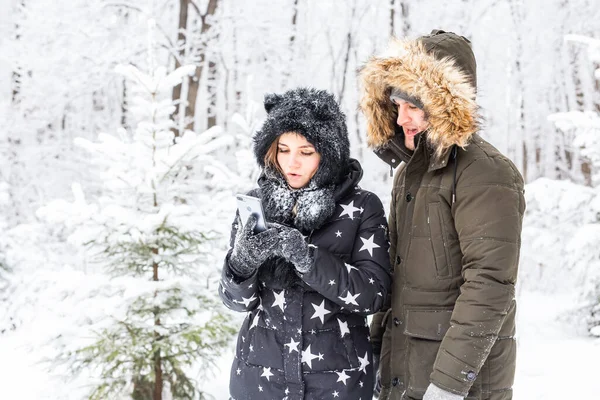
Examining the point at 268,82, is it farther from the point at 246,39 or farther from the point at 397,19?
the point at 397,19

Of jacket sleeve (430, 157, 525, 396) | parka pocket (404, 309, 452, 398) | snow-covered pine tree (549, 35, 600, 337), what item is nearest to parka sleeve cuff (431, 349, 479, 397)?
jacket sleeve (430, 157, 525, 396)

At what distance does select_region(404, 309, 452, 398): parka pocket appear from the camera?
2.31 metres

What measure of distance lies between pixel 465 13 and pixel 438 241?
57.2 ft

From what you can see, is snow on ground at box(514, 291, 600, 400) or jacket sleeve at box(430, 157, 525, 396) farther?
snow on ground at box(514, 291, 600, 400)

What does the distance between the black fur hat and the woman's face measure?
3 centimetres

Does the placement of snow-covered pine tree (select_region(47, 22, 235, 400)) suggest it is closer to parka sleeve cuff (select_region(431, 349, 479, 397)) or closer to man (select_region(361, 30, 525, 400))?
man (select_region(361, 30, 525, 400))

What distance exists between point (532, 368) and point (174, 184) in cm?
544

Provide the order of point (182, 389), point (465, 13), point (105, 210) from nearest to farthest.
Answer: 1. point (105, 210)
2. point (182, 389)
3. point (465, 13)

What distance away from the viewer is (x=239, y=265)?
2.41 m

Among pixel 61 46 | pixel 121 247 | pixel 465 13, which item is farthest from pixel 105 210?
pixel 465 13

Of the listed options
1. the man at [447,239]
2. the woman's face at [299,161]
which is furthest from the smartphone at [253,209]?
the man at [447,239]

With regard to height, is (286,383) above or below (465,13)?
below

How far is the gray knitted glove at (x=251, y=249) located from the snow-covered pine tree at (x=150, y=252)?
239cm

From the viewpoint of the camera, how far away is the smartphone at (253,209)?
2.34 meters
